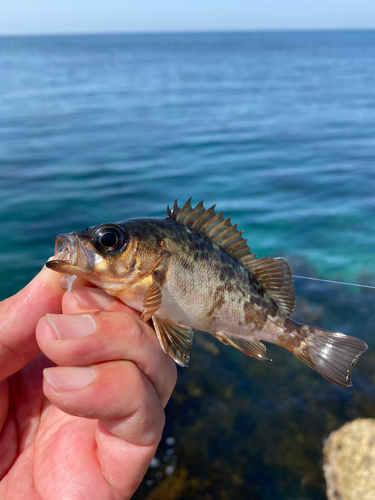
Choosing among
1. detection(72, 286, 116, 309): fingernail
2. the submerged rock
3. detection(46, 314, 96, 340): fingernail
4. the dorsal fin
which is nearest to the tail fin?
the dorsal fin

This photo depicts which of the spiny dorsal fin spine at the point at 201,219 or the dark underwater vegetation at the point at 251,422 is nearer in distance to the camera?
the spiny dorsal fin spine at the point at 201,219

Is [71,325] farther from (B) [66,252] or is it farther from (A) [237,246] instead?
(A) [237,246]

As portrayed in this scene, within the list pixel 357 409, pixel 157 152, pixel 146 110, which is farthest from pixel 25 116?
pixel 357 409

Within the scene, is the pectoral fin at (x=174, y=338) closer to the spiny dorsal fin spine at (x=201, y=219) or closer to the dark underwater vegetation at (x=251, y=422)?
the spiny dorsal fin spine at (x=201, y=219)

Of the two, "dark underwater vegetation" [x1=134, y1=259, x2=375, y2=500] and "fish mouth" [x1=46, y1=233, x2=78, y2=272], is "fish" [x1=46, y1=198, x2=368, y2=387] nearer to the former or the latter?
"fish mouth" [x1=46, y1=233, x2=78, y2=272]

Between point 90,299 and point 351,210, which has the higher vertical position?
point 90,299

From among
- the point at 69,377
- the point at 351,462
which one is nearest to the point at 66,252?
the point at 69,377

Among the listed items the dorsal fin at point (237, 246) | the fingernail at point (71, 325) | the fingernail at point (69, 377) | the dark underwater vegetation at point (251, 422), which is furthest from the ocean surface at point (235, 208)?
the fingernail at point (71, 325)

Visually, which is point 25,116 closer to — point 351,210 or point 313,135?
point 313,135
